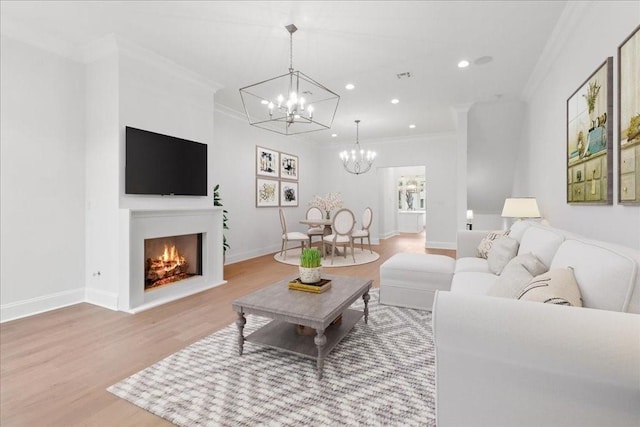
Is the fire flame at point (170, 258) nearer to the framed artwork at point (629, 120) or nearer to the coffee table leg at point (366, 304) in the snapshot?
the coffee table leg at point (366, 304)

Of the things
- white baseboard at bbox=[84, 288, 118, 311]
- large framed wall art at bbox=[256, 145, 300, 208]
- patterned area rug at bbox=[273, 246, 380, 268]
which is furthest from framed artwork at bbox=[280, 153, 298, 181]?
white baseboard at bbox=[84, 288, 118, 311]

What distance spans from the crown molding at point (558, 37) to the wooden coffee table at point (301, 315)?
2.96 meters

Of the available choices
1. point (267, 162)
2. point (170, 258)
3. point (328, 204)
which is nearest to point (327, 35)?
point (170, 258)

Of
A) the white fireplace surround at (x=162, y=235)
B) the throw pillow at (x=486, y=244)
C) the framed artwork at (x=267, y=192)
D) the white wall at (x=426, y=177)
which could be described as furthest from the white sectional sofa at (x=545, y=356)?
the white wall at (x=426, y=177)

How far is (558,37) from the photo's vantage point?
302 centimetres

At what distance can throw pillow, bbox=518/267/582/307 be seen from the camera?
123 centimetres

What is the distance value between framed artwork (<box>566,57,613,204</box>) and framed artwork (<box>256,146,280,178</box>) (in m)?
5.08

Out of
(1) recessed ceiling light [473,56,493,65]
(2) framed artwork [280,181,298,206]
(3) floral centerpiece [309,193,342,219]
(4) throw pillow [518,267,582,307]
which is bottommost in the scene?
(4) throw pillow [518,267,582,307]

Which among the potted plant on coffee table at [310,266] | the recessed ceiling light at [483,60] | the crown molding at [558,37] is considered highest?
the recessed ceiling light at [483,60]

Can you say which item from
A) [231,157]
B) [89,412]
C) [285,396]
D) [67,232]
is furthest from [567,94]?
[67,232]

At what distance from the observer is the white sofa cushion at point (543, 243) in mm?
1982

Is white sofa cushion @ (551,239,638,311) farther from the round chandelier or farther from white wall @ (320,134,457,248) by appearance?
the round chandelier

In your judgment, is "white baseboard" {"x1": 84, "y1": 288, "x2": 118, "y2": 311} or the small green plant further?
"white baseboard" {"x1": 84, "y1": 288, "x2": 118, "y2": 311}

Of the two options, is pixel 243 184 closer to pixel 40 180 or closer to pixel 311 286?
pixel 40 180
